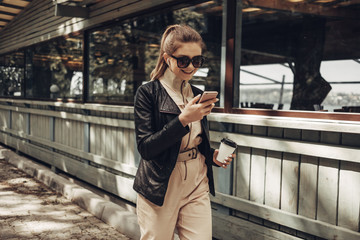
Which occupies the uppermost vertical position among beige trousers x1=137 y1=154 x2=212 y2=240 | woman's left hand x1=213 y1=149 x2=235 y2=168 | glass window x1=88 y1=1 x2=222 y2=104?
glass window x1=88 y1=1 x2=222 y2=104

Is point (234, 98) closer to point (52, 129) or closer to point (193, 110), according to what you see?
point (193, 110)

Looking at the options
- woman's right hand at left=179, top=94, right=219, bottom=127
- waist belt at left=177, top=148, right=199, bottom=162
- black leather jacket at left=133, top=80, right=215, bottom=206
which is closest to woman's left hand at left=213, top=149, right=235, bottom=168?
waist belt at left=177, top=148, right=199, bottom=162

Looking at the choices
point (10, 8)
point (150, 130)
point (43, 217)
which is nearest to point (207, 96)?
point (150, 130)

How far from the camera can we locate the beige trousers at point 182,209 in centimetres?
218

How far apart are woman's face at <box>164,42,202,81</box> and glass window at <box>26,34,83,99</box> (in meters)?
5.51

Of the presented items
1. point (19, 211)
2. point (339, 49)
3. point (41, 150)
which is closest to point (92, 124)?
point (19, 211)

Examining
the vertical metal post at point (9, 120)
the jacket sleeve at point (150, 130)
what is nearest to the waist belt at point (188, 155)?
the jacket sleeve at point (150, 130)

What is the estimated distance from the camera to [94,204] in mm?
5195

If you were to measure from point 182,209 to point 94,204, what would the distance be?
Result: 126 inches

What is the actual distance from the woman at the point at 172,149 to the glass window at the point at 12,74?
959 centimetres

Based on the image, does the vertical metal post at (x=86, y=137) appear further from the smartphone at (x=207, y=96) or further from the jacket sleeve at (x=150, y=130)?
the smartphone at (x=207, y=96)

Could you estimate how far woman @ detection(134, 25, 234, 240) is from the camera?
2117 millimetres

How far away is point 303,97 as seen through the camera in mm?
4602

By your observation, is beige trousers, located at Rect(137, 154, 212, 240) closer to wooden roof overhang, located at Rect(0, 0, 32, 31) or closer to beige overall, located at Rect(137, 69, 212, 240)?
beige overall, located at Rect(137, 69, 212, 240)
